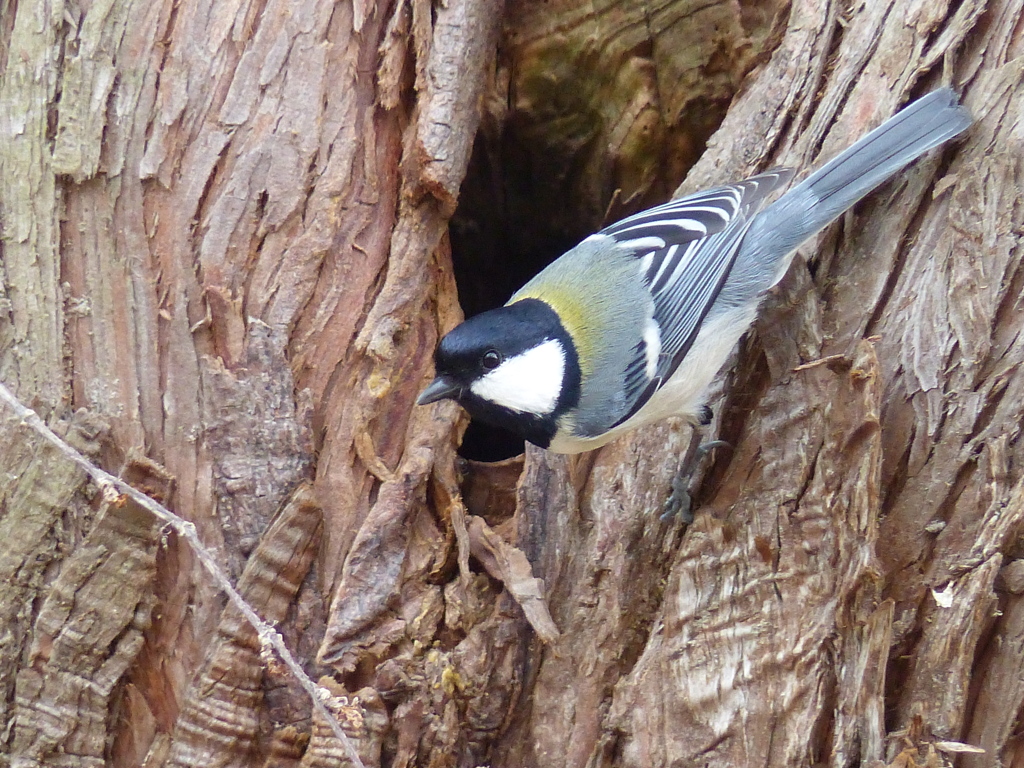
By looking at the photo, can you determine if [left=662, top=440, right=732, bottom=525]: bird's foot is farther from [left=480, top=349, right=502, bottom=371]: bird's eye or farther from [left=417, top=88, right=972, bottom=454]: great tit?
[left=480, top=349, right=502, bottom=371]: bird's eye

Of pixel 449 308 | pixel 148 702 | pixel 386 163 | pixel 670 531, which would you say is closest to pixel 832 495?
pixel 670 531

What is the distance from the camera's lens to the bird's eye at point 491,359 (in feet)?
6.87

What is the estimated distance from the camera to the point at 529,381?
Answer: 2221mm

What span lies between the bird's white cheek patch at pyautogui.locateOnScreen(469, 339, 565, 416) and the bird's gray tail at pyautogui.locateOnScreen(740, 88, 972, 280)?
60 cm

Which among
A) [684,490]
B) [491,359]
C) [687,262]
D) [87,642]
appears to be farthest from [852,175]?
[87,642]

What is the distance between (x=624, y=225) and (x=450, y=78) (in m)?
0.62

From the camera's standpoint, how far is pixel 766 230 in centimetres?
232

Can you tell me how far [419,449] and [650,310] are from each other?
2.35ft

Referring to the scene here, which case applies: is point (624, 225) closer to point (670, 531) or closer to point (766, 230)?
point (766, 230)

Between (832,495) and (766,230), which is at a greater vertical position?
(766,230)

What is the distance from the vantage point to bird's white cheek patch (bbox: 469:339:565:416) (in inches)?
84.4

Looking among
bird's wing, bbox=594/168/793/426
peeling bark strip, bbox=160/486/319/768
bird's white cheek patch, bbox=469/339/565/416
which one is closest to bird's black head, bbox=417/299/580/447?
bird's white cheek patch, bbox=469/339/565/416

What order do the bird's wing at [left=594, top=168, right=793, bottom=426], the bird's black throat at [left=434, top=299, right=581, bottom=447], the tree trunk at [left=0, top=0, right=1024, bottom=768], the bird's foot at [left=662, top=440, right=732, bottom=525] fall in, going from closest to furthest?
the tree trunk at [left=0, top=0, right=1024, bottom=768] → the bird's black throat at [left=434, top=299, right=581, bottom=447] → the bird's foot at [left=662, top=440, right=732, bottom=525] → the bird's wing at [left=594, top=168, right=793, bottom=426]

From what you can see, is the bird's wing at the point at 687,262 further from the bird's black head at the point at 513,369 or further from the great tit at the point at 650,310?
the bird's black head at the point at 513,369
